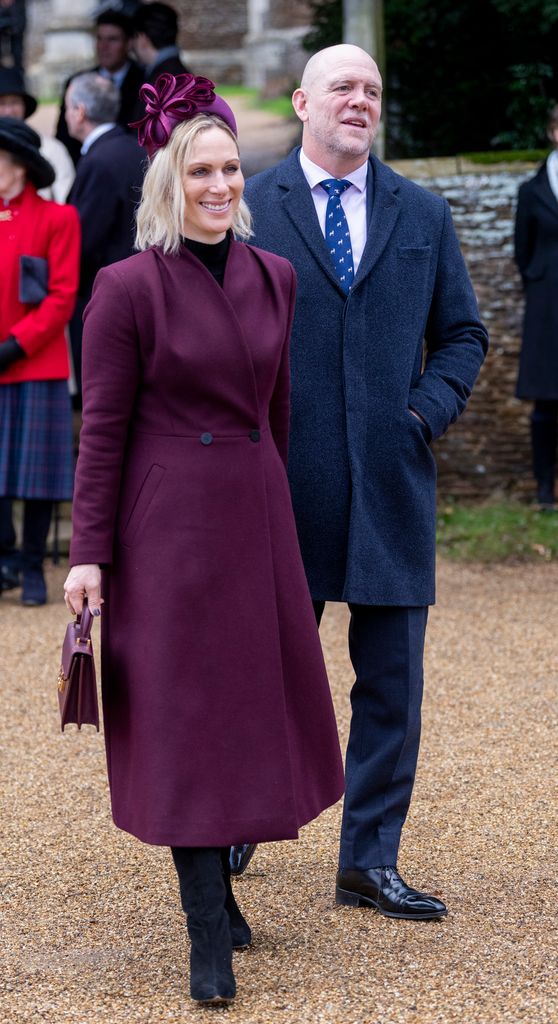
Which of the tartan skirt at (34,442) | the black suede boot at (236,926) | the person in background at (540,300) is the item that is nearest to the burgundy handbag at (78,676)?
the black suede boot at (236,926)

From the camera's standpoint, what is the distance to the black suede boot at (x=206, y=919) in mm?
3074

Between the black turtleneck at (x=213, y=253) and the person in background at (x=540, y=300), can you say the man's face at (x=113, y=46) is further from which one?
the black turtleneck at (x=213, y=253)

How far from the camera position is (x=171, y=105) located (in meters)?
3.05

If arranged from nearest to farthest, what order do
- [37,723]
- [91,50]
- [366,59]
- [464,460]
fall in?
[366,59], [37,723], [464,460], [91,50]

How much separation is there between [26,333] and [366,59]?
3280mm

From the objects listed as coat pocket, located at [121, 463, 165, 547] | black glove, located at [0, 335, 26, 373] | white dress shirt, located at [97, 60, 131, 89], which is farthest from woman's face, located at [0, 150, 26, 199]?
coat pocket, located at [121, 463, 165, 547]

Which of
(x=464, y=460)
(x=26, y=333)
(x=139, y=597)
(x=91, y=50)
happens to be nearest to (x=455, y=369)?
(x=139, y=597)

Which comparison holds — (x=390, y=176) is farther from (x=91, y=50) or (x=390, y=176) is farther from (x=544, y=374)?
(x=91, y=50)

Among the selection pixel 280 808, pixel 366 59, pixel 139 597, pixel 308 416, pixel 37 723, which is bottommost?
pixel 37 723

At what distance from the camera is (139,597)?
10.1 ft

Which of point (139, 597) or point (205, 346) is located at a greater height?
point (205, 346)

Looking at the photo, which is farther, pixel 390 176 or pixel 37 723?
pixel 37 723

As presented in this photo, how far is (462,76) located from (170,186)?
7.45 meters

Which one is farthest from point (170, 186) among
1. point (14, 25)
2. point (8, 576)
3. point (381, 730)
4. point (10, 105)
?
point (14, 25)
